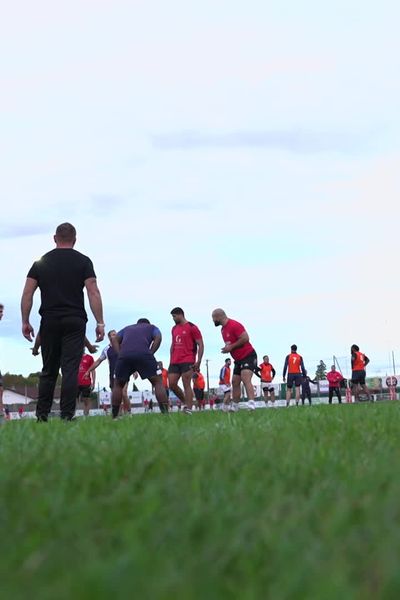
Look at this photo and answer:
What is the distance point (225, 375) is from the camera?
34.5 meters

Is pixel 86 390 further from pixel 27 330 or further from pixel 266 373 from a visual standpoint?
pixel 27 330

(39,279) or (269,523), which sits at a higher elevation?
(39,279)

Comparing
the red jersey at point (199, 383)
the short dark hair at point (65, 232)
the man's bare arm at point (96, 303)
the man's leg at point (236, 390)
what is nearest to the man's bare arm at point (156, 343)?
the man's bare arm at point (96, 303)

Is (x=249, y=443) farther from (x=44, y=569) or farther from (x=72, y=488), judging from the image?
(x=44, y=569)

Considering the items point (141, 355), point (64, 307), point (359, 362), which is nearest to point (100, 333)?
point (64, 307)

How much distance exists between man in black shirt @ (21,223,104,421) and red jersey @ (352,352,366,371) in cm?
2283

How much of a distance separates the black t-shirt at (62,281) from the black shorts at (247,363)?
7.82 meters

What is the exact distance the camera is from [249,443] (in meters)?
5.09

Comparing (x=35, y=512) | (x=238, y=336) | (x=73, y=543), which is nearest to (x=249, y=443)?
(x=35, y=512)

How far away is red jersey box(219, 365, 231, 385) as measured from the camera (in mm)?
33750

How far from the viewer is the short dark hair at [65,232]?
9898mm

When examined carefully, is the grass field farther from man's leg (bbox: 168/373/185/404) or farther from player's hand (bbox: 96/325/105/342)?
man's leg (bbox: 168/373/185/404)

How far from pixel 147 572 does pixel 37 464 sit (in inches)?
85.7

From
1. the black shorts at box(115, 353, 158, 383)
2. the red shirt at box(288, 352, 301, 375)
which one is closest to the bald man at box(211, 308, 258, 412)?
the black shorts at box(115, 353, 158, 383)
